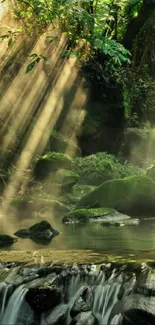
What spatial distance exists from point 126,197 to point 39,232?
4.64 metres

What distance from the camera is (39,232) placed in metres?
11.5

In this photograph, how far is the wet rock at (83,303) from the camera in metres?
6.21

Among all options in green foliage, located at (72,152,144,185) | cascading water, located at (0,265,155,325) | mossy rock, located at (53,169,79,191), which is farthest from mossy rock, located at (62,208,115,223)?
cascading water, located at (0,265,155,325)

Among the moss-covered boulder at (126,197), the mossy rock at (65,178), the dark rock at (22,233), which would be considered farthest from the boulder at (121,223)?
the mossy rock at (65,178)

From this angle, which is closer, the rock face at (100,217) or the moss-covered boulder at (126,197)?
the rock face at (100,217)

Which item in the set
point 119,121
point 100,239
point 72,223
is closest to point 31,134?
point 119,121

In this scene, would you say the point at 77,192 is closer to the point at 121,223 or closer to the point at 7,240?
the point at 121,223

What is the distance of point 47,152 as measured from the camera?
71.7ft

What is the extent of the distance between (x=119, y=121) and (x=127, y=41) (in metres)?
4.67

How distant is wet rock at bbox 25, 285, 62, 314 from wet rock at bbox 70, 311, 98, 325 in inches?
19.9

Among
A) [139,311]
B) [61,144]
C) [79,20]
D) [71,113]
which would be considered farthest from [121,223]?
[71,113]

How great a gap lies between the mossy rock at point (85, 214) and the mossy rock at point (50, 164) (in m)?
5.54

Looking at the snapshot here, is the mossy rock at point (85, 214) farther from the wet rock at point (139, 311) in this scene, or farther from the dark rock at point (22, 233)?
the wet rock at point (139, 311)

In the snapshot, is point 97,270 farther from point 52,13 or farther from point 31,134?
point 31,134
